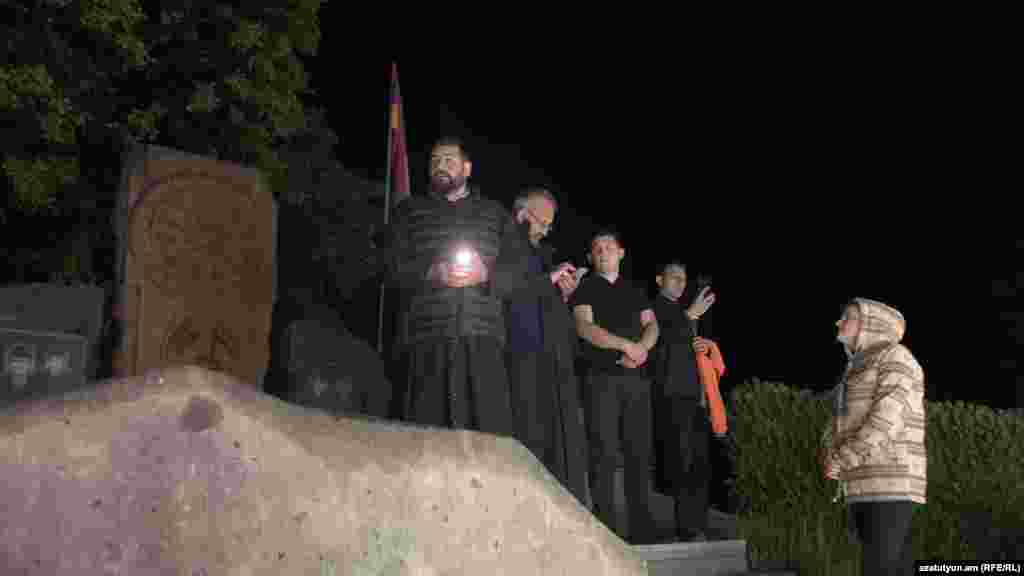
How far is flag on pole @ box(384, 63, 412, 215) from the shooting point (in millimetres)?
12000

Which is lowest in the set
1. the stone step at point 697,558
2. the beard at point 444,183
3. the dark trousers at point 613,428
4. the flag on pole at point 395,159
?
the stone step at point 697,558

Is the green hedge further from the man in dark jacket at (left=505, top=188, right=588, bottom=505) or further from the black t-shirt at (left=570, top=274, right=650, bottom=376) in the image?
the man in dark jacket at (left=505, top=188, right=588, bottom=505)

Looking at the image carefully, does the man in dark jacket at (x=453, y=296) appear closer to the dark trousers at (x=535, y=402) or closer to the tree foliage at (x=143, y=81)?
the dark trousers at (x=535, y=402)

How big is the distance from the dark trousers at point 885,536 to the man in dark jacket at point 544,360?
5.14ft

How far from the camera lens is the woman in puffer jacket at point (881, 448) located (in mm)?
4542

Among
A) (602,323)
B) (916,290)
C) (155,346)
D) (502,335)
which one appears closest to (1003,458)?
(916,290)

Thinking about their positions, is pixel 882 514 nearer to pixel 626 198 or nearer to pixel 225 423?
pixel 225 423

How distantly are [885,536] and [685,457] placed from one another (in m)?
2.19

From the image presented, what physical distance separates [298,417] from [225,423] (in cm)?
20

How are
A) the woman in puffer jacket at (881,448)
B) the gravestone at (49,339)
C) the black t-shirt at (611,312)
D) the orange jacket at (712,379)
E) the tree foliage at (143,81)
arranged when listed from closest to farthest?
the woman in puffer jacket at (881,448) < the black t-shirt at (611,312) < the orange jacket at (712,379) < the gravestone at (49,339) < the tree foliage at (143,81)

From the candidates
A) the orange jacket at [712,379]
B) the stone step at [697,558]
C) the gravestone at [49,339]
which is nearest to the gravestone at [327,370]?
the gravestone at [49,339]

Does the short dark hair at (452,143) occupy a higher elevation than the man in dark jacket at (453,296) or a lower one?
higher

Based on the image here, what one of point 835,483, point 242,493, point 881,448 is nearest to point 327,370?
point 835,483

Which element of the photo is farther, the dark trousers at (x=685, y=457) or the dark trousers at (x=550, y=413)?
the dark trousers at (x=685, y=457)
